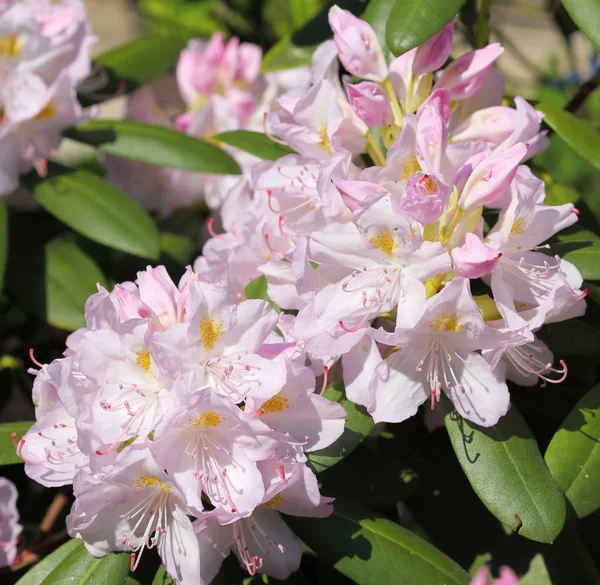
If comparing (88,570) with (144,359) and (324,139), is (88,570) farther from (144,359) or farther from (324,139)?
(324,139)

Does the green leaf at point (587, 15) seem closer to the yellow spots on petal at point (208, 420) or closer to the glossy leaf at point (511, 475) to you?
the glossy leaf at point (511, 475)

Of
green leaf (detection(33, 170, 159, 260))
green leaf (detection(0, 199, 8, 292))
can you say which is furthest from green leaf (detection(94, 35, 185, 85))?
green leaf (detection(0, 199, 8, 292))

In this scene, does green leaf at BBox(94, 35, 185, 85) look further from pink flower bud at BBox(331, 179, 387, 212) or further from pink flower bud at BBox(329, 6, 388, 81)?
pink flower bud at BBox(331, 179, 387, 212)

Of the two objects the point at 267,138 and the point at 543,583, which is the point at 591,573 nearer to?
the point at 543,583

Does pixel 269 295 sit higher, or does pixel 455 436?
pixel 269 295

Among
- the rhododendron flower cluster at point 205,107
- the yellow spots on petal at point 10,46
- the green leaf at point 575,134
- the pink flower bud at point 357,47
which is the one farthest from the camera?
the rhododendron flower cluster at point 205,107

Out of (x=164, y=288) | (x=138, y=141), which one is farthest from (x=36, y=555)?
(x=138, y=141)

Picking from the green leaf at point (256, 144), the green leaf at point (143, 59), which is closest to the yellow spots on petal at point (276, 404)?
the green leaf at point (256, 144)
